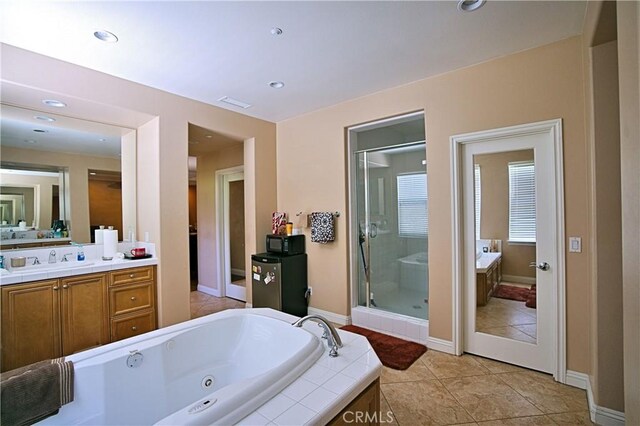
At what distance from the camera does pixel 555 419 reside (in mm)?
2025

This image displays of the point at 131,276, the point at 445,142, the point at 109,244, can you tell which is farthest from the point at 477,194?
the point at 109,244

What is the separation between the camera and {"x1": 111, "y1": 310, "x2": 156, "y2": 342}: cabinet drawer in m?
2.95

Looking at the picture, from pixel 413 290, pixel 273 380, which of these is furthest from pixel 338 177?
pixel 273 380

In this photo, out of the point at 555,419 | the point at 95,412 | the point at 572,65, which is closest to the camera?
the point at 95,412

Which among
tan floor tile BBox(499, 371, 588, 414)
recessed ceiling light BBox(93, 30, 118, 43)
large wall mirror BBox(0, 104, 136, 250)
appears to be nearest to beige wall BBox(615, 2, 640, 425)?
tan floor tile BBox(499, 371, 588, 414)

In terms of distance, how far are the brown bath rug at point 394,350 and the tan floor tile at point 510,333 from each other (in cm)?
65

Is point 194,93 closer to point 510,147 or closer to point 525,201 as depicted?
point 510,147

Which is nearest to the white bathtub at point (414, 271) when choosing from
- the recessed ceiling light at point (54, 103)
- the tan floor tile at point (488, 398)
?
the tan floor tile at point (488, 398)

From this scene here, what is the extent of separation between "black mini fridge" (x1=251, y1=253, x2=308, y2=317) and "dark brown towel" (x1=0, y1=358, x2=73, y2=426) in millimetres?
2243

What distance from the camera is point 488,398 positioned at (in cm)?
226

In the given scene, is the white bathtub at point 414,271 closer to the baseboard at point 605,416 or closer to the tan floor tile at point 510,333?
the tan floor tile at point 510,333

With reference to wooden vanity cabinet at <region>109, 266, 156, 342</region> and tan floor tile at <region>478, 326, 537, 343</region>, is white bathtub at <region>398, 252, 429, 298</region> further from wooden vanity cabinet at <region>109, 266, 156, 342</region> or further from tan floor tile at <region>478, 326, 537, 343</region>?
wooden vanity cabinet at <region>109, 266, 156, 342</region>

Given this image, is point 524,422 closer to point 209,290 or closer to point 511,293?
point 511,293

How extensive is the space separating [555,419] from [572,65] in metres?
2.62
